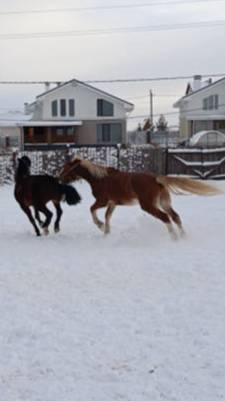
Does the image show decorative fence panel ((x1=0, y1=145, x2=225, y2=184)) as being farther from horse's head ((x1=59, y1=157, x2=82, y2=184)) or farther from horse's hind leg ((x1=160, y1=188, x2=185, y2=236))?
horse's hind leg ((x1=160, y1=188, x2=185, y2=236))

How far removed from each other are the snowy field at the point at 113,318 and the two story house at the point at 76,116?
43917 millimetres

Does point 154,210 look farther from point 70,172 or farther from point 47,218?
point 47,218

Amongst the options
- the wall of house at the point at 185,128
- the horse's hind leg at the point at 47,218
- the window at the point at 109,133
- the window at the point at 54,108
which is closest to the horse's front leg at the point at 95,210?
the horse's hind leg at the point at 47,218

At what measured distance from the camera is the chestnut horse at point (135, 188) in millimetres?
8727

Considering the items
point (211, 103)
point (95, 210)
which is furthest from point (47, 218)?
point (211, 103)

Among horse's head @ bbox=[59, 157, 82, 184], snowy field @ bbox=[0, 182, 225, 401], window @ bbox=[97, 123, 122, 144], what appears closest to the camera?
snowy field @ bbox=[0, 182, 225, 401]

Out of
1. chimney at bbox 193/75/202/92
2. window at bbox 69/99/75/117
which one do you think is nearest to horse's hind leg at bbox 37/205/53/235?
window at bbox 69/99/75/117

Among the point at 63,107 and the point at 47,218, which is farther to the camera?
the point at 63,107

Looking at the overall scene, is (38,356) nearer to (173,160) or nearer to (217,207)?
(217,207)

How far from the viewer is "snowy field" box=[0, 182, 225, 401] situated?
142 inches

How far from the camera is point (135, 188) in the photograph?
880cm

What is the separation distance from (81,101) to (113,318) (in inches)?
1917

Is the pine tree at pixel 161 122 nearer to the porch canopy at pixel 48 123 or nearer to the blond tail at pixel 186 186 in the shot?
the porch canopy at pixel 48 123

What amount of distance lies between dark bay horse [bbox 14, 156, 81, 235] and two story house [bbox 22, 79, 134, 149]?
4269 centimetres
